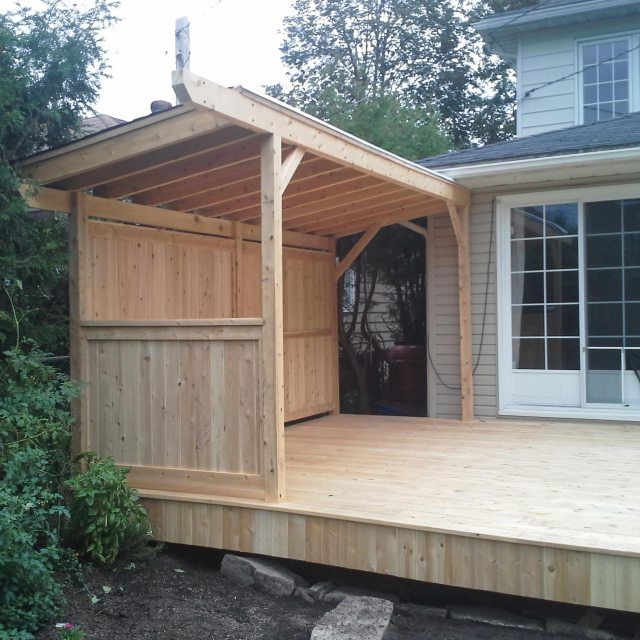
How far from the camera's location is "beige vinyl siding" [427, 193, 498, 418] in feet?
24.6

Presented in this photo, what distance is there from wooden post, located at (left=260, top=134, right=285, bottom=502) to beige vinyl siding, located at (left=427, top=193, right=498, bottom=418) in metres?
3.75

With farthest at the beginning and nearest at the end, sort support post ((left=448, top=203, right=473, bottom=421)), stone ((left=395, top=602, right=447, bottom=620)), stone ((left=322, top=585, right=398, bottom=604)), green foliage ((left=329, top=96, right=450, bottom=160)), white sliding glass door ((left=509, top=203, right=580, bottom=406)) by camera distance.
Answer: green foliage ((left=329, top=96, right=450, bottom=160)) → support post ((left=448, top=203, right=473, bottom=421)) → white sliding glass door ((left=509, top=203, right=580, bottom=406)) → stone ((left=322, top=585, right=398, bottom=604)) → stone ((left=395, top=602, right=447, bottom=620))

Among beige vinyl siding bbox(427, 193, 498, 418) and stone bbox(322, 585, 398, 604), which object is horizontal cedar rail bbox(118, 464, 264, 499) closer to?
stone bbox(322, 585, 398, 604)

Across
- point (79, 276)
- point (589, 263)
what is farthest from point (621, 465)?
point (79, 276)

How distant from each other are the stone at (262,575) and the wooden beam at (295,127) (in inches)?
95.1

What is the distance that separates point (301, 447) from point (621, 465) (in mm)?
2419

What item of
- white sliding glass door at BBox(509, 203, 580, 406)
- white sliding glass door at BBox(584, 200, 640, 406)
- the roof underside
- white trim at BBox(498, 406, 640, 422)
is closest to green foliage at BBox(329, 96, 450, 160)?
A: the roof underside

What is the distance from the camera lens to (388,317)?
10.5 m

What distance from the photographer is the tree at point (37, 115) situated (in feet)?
14.3

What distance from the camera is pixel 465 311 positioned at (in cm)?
743

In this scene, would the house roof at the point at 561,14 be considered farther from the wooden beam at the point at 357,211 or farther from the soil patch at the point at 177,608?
the soil patch at the point at 177,608

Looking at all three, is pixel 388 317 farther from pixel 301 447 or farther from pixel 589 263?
pixel 301 447

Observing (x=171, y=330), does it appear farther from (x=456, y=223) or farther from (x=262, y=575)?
(x=456, y=223)

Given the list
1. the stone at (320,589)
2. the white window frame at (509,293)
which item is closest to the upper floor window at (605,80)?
the white window frame at (509,293)
